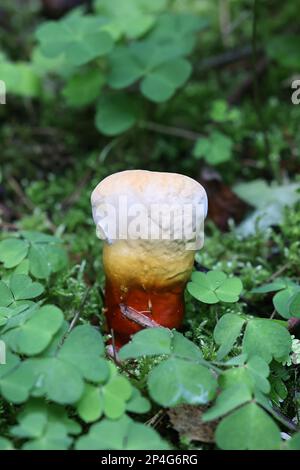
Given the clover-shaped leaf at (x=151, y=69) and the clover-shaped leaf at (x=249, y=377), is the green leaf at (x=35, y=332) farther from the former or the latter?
the clover-shaped leaf at (x=151, y=69)

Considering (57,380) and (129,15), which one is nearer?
(57,380)

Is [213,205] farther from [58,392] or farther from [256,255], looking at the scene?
[58,392]

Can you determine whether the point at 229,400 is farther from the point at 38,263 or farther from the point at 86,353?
the point at 38,263

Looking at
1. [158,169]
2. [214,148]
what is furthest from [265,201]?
[158,169]

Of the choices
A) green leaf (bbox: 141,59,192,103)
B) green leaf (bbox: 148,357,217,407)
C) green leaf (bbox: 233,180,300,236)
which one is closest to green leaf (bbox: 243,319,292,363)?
green leaf (bbox: 148,357,217,407)

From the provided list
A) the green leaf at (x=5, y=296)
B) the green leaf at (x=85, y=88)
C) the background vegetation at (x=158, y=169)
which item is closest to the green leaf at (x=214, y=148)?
the background vegetation at (x=158, y=169)

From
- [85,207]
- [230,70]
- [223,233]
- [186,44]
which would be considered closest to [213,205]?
[223,233]
